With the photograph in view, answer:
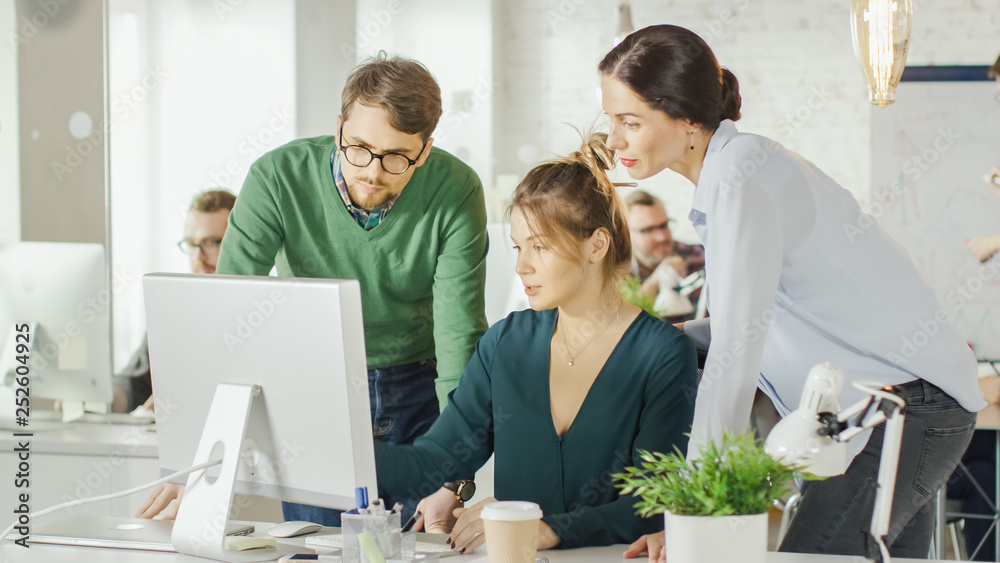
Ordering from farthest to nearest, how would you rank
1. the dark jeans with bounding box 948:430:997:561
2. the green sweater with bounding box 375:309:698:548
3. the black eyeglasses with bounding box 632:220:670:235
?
1. the black eyeglasses with bounding box 632:220:670:235
2. the dark jeans with bounding box 948:430:997:561
3. the green sweater with bounding box 375:309:698:548

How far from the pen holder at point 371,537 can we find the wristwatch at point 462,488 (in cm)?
24

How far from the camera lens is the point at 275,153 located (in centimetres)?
171

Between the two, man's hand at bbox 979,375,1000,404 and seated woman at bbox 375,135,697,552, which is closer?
seated woman at bbox 375,135,697,552

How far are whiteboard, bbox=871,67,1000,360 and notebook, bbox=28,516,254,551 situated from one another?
165 inches

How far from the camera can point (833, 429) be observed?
1.00 metres

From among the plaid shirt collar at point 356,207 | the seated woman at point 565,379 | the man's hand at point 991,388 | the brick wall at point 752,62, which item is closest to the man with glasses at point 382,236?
the plaid shirt collar at point 356,207

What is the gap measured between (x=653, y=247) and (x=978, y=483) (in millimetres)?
1827

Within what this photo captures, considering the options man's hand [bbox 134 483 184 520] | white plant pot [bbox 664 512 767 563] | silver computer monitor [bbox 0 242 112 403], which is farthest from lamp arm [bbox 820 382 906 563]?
silver computer monitor [bbox 0 242 112 403]

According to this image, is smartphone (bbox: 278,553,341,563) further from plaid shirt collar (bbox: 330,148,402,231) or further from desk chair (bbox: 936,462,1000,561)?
desk chair (bbox: 936,462,1000,561)

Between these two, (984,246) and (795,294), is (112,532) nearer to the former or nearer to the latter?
(795,294)

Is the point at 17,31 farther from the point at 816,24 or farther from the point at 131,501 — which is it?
the point at 816,24

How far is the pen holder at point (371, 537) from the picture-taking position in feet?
3.87

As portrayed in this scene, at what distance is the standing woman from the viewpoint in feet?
4.33

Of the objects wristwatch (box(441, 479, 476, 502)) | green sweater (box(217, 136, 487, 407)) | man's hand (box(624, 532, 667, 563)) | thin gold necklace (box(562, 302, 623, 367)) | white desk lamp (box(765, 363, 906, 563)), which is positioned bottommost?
man's hand (box(624, 532, 667, 563))
